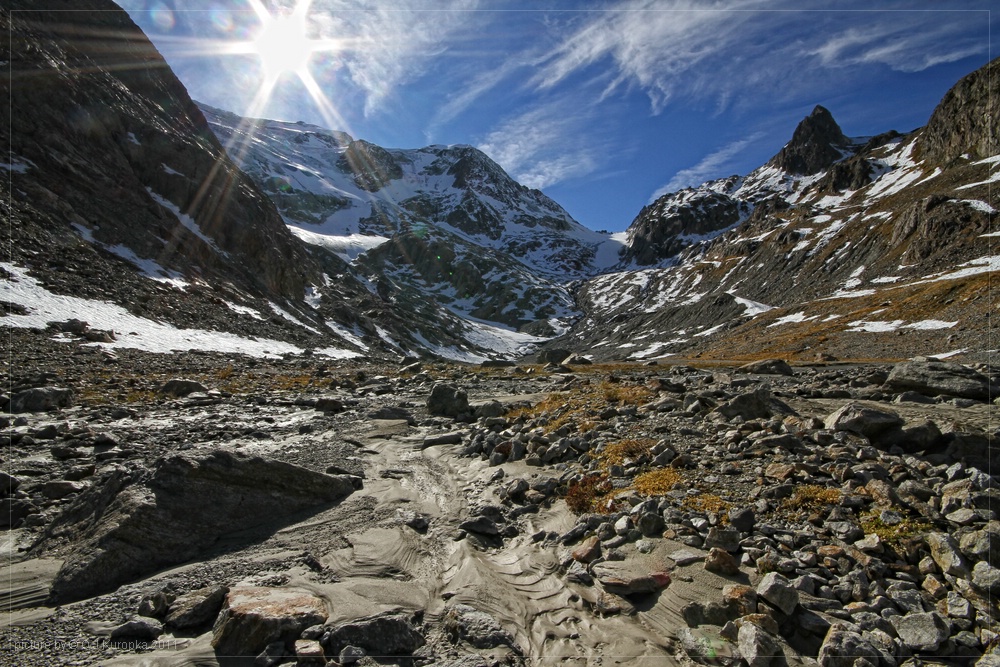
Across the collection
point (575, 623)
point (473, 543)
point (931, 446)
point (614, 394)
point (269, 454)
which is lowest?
point (575, 623)

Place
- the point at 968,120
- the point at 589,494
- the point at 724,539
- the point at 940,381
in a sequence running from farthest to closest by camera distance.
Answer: the point at 968,120 → the point at 940,381 → the point at 589,494 → the point at 724,539

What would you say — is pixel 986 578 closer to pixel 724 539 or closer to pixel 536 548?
pixel 724 539

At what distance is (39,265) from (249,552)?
44626 mm

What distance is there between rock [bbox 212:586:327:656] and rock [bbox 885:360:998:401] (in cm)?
1894

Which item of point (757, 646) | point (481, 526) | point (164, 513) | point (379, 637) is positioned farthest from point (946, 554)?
point (164, 513)

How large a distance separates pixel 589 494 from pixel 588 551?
190 cm

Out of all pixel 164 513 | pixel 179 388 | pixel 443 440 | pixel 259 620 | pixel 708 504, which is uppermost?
pixel 179 388

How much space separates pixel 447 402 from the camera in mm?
19812

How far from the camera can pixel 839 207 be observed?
160000 millimetres

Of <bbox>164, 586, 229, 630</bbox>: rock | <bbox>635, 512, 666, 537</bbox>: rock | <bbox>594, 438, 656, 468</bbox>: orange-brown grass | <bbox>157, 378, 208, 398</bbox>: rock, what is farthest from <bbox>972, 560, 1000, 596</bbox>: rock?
<bbox>157, 378, 208, 398</bbox>: rock

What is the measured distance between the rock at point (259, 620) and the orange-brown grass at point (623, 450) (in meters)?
6.30

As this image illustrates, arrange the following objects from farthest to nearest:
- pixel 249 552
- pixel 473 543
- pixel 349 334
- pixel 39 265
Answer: pixel 349 334
pixel 39 265
pixel 473 543
pixel 249 552

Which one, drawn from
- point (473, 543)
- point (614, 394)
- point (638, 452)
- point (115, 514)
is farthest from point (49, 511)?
point (614, 394)

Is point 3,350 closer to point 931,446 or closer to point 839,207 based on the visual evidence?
point 931,446
